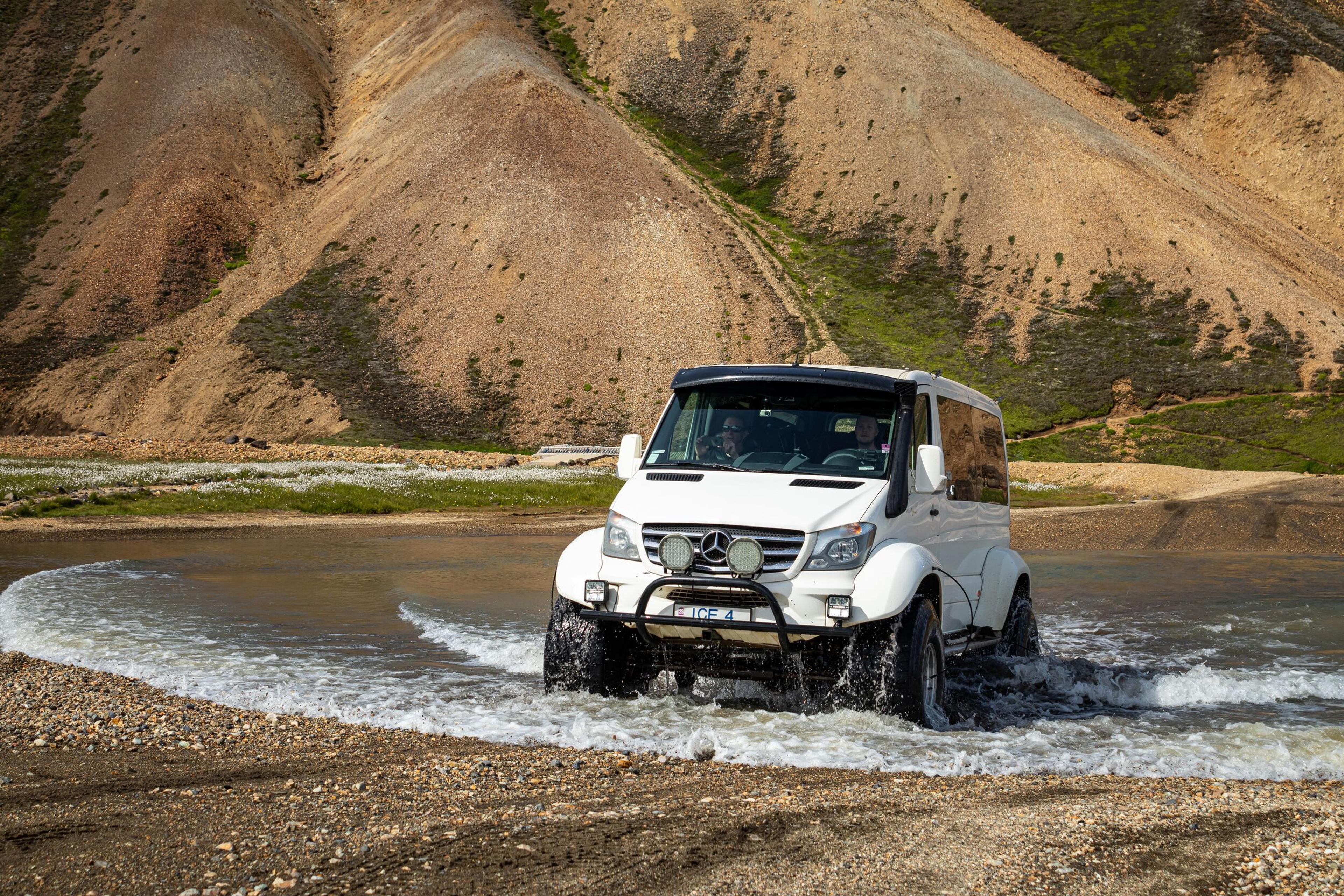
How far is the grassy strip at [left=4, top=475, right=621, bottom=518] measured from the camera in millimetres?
29359

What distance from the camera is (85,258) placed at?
7269 cm

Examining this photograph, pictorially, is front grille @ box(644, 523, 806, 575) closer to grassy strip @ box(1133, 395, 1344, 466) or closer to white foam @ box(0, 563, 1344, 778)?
white foam @ box(0, 563, 1344, 778)

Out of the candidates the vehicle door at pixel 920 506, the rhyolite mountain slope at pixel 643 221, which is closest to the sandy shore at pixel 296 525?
the vehicle door at pixel 920 506

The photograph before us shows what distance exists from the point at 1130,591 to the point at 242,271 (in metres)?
67.0

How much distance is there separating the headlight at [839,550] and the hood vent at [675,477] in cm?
119

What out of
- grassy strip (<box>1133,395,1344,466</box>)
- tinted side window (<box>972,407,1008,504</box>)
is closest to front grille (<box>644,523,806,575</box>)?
tinted side window (<box>972,407,1008,504</box>)

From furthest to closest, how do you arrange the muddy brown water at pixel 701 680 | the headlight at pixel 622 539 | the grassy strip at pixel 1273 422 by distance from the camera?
the grassy strip at pixel 1273 422 < the headlight at pixel 622 539 < the muddy brown water at pixel 701 680

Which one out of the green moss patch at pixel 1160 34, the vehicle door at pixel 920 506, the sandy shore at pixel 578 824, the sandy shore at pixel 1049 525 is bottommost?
the sandy shore at pixel 1049 525

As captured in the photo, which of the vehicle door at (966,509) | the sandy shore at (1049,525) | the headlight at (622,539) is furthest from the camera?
the sandy shore at (1049,525)

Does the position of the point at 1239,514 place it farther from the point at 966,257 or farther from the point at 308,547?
the point at 966,257

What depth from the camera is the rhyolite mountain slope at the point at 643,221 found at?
63.2 meters

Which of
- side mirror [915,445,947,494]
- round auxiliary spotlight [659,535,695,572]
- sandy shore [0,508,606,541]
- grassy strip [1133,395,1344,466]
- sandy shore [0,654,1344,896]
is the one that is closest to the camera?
sandy shore [0,654,1344,896]

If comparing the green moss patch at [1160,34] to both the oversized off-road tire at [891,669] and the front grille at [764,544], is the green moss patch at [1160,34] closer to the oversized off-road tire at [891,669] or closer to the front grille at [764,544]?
the oversized off-road tire at [891,669]

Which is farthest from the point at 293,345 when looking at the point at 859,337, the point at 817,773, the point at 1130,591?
the point at 817,773
